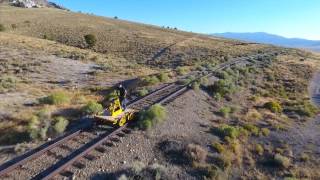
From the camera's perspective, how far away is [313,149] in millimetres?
18469

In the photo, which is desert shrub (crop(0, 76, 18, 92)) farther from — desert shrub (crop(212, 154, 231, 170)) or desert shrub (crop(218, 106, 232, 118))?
desert shrub (crop(212, 154, 231, 170))

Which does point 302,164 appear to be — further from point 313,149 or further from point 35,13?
point 35,13

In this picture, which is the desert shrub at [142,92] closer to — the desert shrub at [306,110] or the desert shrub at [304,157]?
the desert shrub at [306,110]

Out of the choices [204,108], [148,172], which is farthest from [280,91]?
[148,172]

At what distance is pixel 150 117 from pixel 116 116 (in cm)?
172

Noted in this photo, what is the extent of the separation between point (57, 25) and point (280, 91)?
2864 inches

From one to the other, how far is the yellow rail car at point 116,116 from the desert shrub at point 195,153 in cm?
339

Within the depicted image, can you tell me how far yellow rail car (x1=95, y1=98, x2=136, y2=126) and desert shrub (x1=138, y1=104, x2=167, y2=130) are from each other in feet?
1.84

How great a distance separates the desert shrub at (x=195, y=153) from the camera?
1468 centimetres

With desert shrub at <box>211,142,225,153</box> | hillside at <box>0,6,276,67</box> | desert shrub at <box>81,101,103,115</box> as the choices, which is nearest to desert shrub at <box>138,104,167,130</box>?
desert shrub at <box>81,101,103,115</box>

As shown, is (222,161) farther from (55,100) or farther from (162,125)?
(55,100)

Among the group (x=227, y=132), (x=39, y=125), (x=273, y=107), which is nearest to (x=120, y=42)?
(x=273, y=107)

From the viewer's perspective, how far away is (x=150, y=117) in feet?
58.8

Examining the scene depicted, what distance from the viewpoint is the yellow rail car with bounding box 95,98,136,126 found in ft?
54.2
